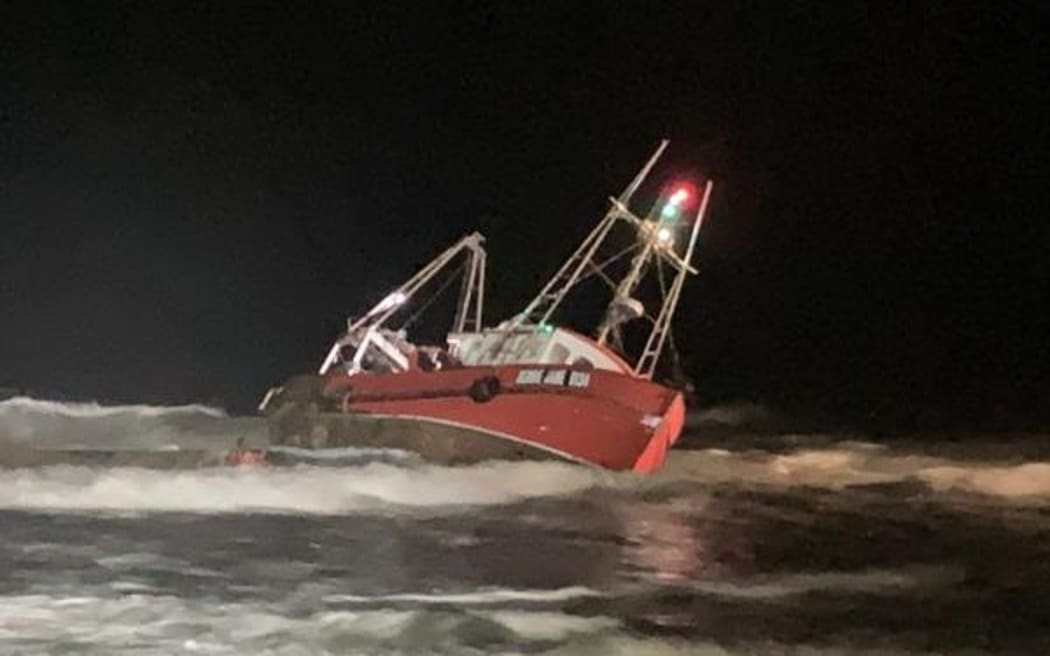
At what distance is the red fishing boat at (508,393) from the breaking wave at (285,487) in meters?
0.56

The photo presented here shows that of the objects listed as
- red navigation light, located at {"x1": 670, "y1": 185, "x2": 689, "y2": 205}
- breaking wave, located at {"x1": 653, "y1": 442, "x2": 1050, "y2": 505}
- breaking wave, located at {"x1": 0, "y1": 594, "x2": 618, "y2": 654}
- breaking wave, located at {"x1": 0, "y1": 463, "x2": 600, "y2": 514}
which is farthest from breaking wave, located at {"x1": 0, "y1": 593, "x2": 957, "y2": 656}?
red navigation light, located at {"x1": 670, "y1": 185, "x2": 689, "y2": 205}

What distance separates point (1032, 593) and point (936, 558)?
2.70 meters

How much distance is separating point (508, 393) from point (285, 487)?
3852 mm

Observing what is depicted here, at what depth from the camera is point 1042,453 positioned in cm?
4162

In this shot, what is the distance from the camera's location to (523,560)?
23422 mm

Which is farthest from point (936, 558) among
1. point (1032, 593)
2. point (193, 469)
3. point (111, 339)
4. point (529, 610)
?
point (111, 339)

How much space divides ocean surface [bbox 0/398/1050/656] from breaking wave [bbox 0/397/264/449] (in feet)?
27.2

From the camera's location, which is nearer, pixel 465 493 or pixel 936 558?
pixel 936 558

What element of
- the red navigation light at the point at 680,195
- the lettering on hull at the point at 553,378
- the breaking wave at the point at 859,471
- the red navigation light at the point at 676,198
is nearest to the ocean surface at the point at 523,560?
the breaking wave at the point at 859,471

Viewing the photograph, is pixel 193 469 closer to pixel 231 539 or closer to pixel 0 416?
pixel 231 539

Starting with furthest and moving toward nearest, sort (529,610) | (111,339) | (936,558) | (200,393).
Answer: (111,339) → (200,393) → (936,558) → (529,610)

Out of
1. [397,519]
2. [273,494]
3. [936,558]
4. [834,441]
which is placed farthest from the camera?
[834,441]

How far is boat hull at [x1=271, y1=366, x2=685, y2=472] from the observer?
31.5 metres

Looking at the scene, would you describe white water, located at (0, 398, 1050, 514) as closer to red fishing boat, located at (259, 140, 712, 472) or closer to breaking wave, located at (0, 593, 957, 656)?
red fishing boat, located at (259, 140, 712, 472)
